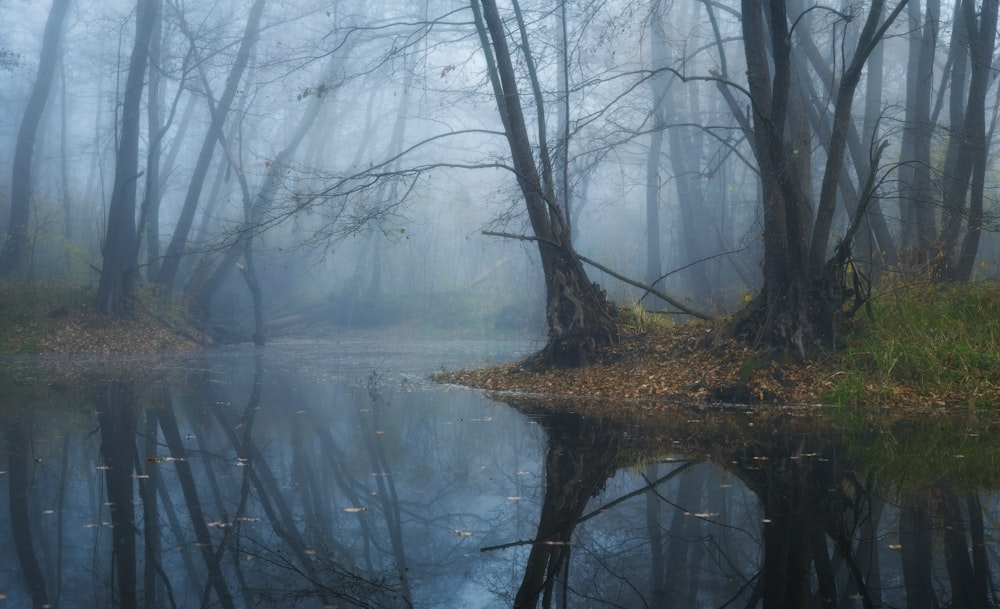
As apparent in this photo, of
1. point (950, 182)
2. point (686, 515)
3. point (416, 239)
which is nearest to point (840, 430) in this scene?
point (686, 515)

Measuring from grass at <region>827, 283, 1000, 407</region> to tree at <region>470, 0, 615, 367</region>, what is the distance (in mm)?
3806

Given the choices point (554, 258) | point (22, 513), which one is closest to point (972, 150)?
point (554, 258)

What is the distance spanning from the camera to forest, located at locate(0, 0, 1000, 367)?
11820mm

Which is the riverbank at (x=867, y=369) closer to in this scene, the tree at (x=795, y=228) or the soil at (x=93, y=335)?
the tree at (x=795, y=228)

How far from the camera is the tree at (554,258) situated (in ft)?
43.0

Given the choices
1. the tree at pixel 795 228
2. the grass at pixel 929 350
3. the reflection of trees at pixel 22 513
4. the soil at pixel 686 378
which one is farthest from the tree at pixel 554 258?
the reflection of trees at pixel 22 513

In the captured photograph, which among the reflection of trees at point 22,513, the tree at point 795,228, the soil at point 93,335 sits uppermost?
the tree at point 795,228

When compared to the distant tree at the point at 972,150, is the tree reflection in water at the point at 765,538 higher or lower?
lower

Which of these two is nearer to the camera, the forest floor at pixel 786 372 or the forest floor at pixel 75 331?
the forest floor at pixel 786 372

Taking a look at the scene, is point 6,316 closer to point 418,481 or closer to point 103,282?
point 103,282

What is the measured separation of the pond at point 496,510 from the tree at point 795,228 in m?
2.23

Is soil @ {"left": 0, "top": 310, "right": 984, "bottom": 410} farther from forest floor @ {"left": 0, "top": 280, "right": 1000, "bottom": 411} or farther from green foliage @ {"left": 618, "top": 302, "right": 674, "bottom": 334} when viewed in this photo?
green foliage @ {"left": 618, "top": 302, "right": 674, "bottom": 334}

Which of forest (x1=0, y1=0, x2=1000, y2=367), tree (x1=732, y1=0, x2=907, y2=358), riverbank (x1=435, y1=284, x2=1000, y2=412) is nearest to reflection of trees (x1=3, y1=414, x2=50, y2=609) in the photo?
forest (x1=0, y1=0, x2=1000, y2=367)

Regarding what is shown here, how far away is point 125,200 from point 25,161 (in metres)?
7.16
